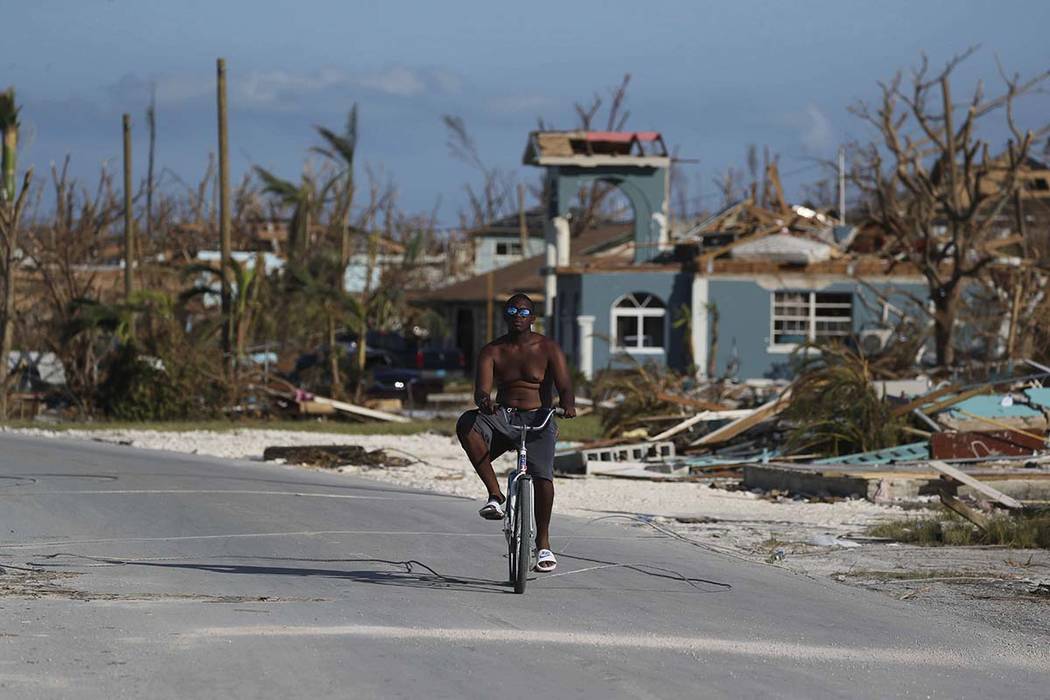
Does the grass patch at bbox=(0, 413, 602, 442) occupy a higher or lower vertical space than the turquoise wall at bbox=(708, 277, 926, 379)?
lower

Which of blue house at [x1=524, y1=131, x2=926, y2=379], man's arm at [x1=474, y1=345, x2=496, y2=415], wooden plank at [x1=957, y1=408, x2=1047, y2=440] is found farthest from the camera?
blue house at [x1=524, y1=131, x2=926, y2=379]

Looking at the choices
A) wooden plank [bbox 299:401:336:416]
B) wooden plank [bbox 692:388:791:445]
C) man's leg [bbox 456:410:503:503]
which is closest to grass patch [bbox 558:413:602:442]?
wooden plank [bbox 692:388:791:445]

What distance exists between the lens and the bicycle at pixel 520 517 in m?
9.91

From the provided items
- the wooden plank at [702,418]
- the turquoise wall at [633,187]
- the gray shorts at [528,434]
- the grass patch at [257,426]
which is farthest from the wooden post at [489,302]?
Answer: the gray shorts at [528,434]

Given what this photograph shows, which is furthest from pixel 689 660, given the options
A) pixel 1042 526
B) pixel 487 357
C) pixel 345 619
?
pixel 1042 526

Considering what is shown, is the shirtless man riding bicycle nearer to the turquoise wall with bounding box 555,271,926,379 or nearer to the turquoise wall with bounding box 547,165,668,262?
the turquoise wall with bounding box 555,271,926,379

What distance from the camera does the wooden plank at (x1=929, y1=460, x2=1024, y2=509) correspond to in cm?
1525

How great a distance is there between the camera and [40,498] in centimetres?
1617

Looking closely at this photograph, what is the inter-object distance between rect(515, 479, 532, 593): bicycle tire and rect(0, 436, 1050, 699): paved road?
0.54ft

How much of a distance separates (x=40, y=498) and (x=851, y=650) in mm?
10175

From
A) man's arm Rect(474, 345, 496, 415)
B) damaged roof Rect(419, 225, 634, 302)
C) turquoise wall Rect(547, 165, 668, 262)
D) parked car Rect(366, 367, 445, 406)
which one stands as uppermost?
turquoise wall Rect(547, 165, 668, 262)

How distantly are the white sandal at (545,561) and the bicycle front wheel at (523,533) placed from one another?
0.94ft

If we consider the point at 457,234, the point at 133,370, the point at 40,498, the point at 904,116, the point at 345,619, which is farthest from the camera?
the point at 457,234

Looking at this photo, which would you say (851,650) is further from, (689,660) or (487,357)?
(487,357)
